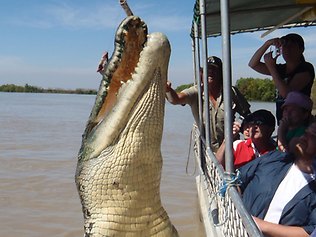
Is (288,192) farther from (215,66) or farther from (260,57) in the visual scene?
(215,66)

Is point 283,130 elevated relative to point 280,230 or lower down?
elevated

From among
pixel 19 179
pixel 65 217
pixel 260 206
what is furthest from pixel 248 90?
pixel 260 206

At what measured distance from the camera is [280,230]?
284cm

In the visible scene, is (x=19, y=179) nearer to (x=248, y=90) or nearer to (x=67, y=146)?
(x=67, y=146)

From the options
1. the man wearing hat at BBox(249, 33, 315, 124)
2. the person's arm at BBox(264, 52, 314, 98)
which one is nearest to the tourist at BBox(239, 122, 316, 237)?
the person's arm at BBox(264, 52, 314, 98)

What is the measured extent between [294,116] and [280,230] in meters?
1.18

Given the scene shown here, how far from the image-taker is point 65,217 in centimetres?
843

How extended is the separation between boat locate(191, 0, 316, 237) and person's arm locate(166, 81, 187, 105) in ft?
1.48

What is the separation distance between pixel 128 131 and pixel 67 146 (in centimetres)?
1531

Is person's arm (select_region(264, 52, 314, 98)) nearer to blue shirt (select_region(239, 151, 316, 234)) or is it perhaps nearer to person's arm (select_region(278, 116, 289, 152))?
person's arm (select_region(278, 116, 289, 152))

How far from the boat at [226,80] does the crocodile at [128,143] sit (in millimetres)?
501

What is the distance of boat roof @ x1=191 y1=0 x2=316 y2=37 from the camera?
550cm

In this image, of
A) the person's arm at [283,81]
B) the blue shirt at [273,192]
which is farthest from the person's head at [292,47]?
the blue shirt at [273,192]

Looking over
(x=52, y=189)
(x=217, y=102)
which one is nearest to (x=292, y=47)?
(x=217, y=102)
